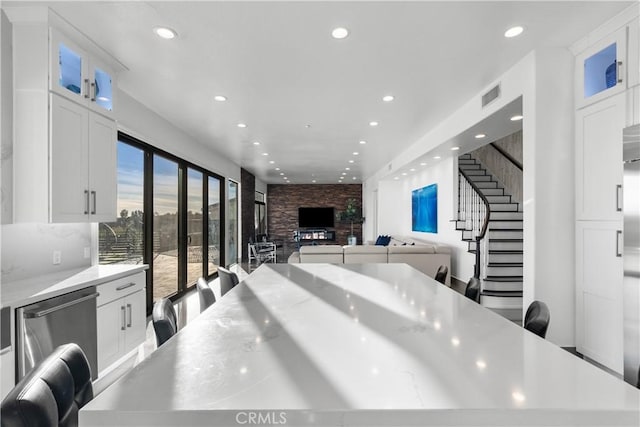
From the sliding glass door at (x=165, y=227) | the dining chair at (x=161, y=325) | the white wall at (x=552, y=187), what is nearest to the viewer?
Answer: the dining chair at (x=161, y=325)

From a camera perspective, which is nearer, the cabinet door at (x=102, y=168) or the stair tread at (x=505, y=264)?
the cabinet door at (x=102, y=168)

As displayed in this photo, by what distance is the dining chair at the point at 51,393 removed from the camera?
30.2 inches

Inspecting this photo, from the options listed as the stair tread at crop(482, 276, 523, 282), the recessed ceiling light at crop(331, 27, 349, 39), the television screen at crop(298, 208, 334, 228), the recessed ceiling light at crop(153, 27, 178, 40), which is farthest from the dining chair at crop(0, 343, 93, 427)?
the television screen at crop(298, 208, 334, 228)

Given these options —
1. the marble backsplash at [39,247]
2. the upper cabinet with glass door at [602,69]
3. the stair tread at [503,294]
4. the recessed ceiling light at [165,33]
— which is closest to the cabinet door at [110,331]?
the marble backsplash at [39,247]

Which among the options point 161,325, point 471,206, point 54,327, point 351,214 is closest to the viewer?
point 161,325

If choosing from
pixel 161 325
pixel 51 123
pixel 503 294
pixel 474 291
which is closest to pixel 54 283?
pixel 51 123

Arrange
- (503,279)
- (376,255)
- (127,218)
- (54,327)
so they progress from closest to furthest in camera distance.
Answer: (54,327) < (127,218) < (503,279) < (376,255)

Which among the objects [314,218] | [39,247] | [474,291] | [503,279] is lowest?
[503,279]

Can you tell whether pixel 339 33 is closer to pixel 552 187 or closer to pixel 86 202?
pixel 552 187

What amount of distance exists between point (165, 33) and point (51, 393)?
2532 millimetres

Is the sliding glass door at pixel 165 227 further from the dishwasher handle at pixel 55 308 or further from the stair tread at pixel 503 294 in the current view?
the stair tread at pixel 503 294

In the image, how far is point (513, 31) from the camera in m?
2.62

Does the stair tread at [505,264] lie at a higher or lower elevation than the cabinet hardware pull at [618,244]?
lower

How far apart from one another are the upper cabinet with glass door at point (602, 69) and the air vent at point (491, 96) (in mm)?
689
